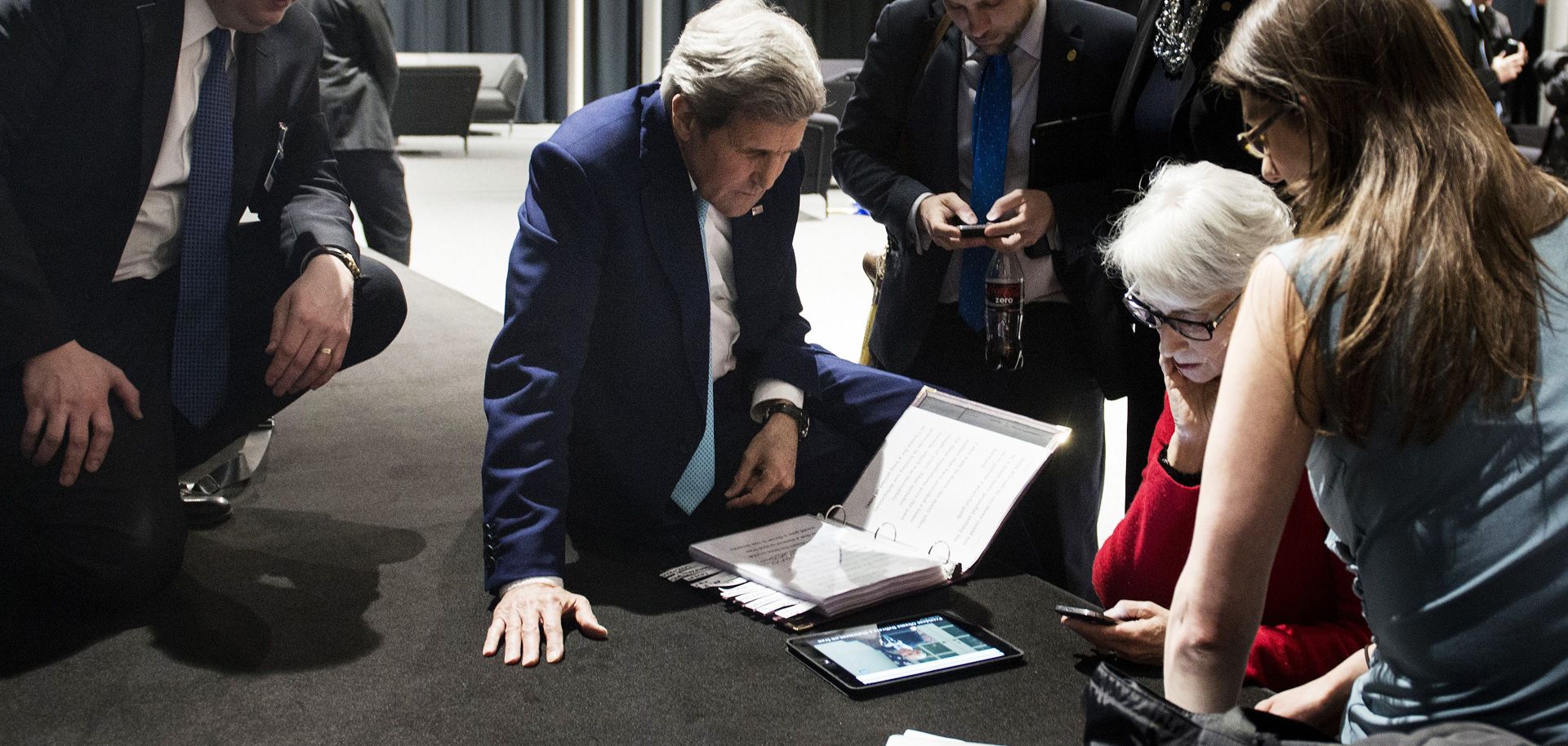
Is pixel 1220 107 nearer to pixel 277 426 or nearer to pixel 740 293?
pixel 740 293

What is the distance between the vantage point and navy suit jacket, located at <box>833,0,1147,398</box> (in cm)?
230

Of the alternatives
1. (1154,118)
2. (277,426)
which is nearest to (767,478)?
(1154,118)

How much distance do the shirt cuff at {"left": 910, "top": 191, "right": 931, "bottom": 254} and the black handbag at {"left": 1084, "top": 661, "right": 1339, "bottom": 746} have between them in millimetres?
1444

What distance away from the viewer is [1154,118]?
219 centimetres

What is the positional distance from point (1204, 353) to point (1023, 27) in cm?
97

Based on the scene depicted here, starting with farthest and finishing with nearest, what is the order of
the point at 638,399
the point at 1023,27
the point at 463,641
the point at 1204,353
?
the point at 1023,27 < the point at 638,399 < the point at 463,641 < the point at 1204,353

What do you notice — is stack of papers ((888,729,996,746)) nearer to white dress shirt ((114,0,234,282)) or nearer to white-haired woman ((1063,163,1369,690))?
white-haired woman ((1063,163,1369,690))

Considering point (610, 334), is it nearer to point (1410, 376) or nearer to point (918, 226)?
point (918, 226)

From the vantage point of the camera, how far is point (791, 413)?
212 cm

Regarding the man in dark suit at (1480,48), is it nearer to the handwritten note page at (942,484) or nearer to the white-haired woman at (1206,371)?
the handwritten note page at (942,484)

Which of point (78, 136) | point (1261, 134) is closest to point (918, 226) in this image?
point (1261, 134)

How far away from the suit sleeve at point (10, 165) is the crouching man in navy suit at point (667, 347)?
25.0 inches

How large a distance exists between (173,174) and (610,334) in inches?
31.1

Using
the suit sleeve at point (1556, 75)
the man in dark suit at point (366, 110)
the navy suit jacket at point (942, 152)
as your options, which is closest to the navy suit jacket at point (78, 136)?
the navy suit jacket at point (942, 152)
